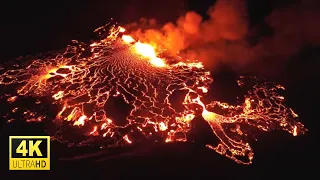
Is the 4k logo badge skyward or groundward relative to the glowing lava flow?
groundward

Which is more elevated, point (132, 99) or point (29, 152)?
point (132, 99)

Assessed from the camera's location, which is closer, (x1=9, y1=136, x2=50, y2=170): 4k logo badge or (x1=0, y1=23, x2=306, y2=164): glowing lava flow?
(x1=9, y1=136, x2=50, y2=170): 4k logo badge

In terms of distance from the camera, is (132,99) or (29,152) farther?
(132,99)

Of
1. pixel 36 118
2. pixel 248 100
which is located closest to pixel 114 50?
pixel 36 118

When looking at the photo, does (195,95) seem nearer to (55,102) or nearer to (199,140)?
(199,140)
